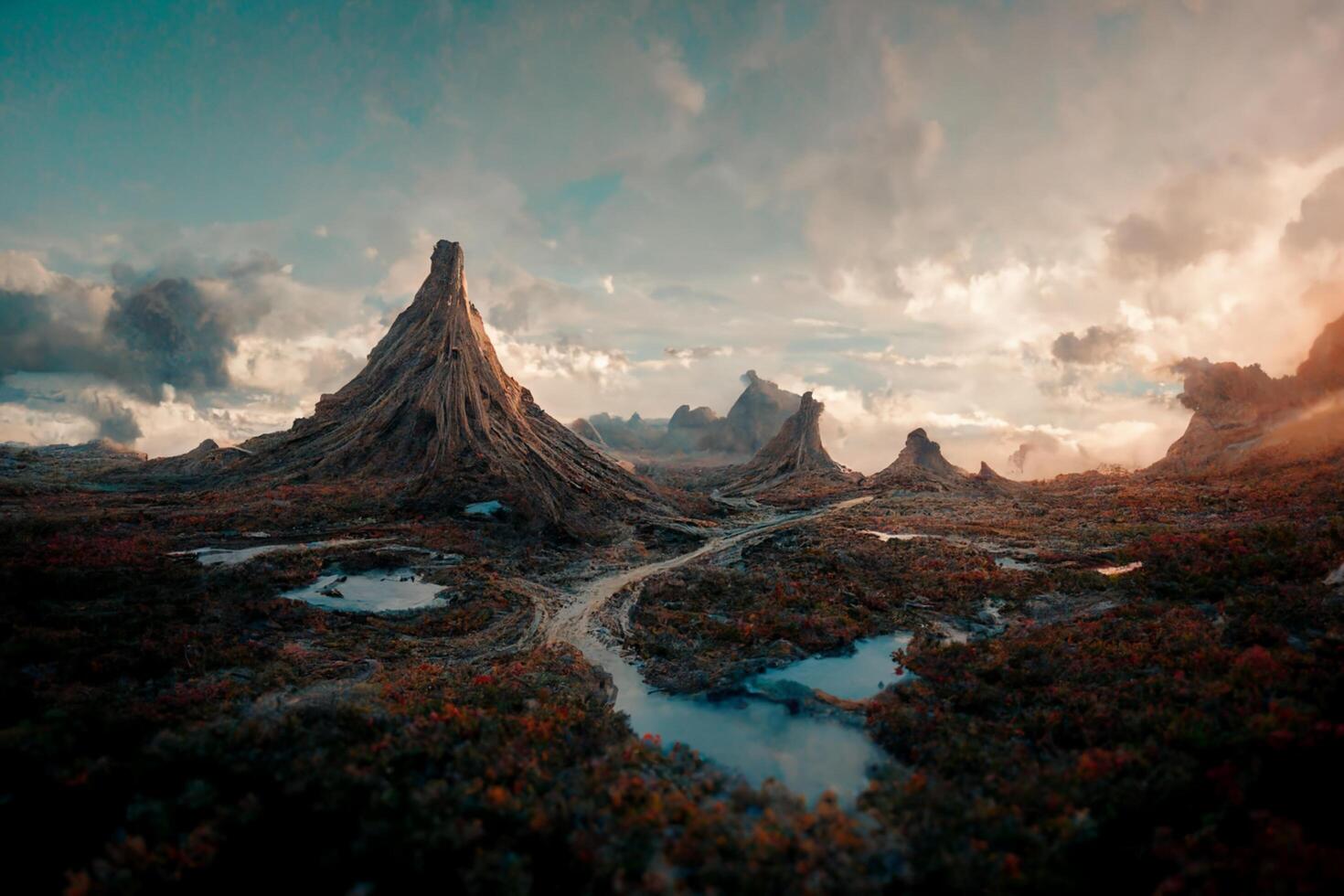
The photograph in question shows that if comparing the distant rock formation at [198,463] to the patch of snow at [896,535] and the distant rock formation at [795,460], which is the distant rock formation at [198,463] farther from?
the distant rock formation at [795,460]

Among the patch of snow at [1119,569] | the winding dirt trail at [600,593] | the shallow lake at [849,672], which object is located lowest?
the winding dirt trail at [600,593]

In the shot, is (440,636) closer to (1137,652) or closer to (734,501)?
(1137,652)

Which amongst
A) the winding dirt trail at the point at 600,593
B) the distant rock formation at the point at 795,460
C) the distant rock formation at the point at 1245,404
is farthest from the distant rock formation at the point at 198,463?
the distant rock formation at the point at 1245,404

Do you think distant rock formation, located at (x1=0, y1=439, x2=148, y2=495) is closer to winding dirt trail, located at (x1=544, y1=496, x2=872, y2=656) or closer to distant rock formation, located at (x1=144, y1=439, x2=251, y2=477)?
distant rock formation, located at (x1=144, y1=439, x2=251, y2=477)

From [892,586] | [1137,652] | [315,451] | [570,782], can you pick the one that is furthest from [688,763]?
[315,451]

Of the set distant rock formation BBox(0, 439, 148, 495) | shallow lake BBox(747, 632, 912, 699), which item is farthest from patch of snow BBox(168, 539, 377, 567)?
shallow lake BBox(747, 632, 912, 699)
